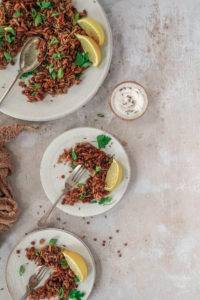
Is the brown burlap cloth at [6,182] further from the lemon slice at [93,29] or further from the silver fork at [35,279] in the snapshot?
the lemon slice at [93,29]

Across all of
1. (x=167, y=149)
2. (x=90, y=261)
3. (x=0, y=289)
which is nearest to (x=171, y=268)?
(x=90, y=261)

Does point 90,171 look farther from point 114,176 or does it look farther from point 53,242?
point 53,242

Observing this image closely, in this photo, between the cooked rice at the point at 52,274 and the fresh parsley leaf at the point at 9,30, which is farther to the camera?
the cooked rice at the point at 52,274

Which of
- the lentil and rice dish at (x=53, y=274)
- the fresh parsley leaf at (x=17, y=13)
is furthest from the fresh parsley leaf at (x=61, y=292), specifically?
the fresh parsley leaf at (x=17, y=13)

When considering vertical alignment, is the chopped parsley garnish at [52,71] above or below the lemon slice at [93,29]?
below

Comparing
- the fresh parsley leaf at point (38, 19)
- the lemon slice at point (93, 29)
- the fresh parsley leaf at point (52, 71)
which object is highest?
the lemon slice at point (93, 29)

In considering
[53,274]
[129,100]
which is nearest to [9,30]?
[129,100]
